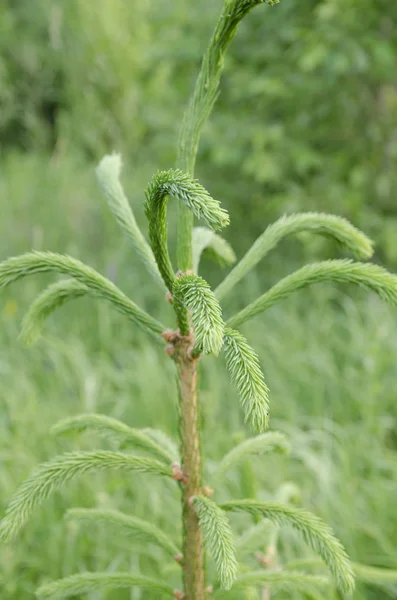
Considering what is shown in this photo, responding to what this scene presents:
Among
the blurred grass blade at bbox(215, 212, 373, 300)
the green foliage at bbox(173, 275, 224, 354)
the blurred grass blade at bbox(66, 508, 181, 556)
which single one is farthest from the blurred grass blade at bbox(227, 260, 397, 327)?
the blurred grass blade at bbox(66, 508, 181, 556)

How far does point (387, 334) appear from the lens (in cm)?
295

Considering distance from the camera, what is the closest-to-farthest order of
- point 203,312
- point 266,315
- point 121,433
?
point 203,312 < point 121,433 < point 266,315

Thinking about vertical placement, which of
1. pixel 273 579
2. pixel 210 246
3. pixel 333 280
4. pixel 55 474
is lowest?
pixel 273 579

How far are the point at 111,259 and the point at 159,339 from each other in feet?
11.2

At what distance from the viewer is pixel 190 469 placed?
73 cm

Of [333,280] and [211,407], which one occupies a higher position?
[211,407]

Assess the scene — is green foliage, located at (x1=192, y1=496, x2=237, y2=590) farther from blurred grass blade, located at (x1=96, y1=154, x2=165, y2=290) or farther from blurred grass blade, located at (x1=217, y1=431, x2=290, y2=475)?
blurred grass blade, located at (x1=96, y1=154, x2=165, y2=290)

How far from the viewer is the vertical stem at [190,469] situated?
2.35 feet

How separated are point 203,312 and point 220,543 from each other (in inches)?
9.5

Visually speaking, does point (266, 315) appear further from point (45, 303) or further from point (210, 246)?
point (45, 303)

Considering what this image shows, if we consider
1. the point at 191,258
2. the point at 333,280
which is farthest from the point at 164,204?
the point at 333,280

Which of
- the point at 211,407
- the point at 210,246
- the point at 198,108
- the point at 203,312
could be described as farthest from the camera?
the point at 211,407

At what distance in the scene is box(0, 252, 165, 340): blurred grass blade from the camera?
0.70m

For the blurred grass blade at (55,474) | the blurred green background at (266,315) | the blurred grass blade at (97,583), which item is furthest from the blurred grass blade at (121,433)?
the blurred green background at (266,315)
